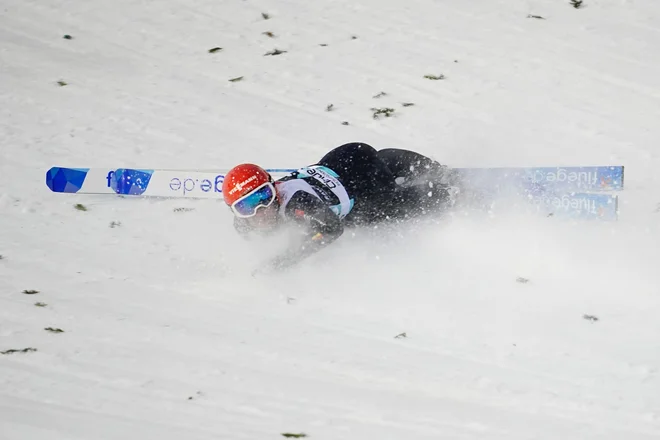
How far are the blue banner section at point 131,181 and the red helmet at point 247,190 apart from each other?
1483 mm

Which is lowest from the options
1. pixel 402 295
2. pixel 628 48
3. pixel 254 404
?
pixel 254 404

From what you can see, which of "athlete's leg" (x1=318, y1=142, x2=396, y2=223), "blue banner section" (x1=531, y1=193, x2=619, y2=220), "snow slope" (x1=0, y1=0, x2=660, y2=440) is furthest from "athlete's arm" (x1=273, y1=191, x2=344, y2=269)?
"blue banner section" (x1=531, y1=193, x2=619, y2=220)

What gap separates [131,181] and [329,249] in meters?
1.81

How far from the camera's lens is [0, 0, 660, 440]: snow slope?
416 cm

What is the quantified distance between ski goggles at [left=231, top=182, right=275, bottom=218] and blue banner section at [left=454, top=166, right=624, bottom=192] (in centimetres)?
157

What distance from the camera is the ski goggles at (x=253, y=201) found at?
16.8ft

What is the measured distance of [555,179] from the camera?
19.2ft

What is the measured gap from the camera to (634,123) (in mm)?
6684

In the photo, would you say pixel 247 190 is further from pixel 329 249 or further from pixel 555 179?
pixel 555 179

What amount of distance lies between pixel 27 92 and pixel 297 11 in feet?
9.18

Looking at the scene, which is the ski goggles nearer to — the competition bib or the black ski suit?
the black ski suit

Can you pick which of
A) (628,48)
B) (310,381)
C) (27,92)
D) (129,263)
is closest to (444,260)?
(310,381)

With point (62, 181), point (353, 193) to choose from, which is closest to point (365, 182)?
point (353, 193)

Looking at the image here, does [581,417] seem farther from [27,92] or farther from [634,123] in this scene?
[27,92]
